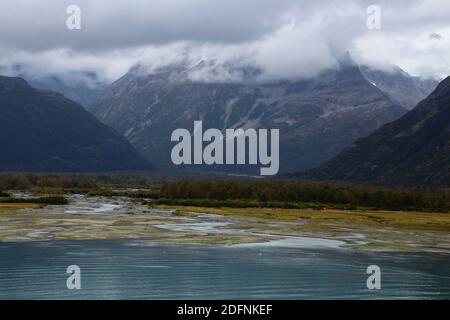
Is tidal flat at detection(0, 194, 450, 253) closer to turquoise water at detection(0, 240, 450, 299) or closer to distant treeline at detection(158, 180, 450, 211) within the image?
turquoise water at detection(0, 240, 450, 299)

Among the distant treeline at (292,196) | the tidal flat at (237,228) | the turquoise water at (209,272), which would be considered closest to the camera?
the turquoise water at (209,272)

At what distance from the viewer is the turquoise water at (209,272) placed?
48625 millimetres

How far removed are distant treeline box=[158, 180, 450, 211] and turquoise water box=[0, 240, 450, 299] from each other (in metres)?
87.4

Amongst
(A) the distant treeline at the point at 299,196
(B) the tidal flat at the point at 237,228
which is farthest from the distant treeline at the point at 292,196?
(B) the tidal flat at the point at 237,228

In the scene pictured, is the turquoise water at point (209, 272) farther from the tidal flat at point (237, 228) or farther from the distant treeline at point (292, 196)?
the distant treeline at point (292, 196)

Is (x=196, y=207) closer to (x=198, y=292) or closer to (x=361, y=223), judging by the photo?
(x=361, y=223)

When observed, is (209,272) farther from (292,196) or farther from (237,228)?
(292,196)

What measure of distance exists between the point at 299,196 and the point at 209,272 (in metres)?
118

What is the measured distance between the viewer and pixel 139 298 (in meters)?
46.1

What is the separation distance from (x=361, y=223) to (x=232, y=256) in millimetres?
52333

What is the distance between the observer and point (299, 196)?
568ft

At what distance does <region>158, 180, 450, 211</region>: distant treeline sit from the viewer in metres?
160

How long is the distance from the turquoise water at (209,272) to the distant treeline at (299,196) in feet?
287
